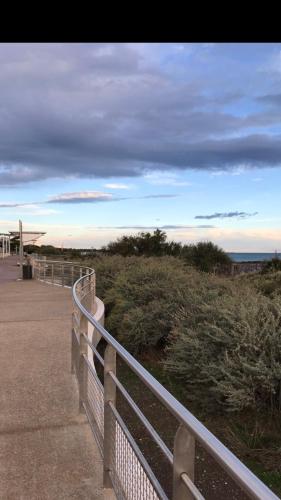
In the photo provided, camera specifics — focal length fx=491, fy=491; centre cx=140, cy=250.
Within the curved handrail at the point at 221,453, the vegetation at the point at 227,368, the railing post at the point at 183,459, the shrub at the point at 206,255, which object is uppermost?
the shrub at the point at 206,255

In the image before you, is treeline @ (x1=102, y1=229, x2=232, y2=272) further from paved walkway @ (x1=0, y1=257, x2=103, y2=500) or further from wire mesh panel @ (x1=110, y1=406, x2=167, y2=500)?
wire mesh panel @ (x1=110, y1=406, x2=167, y2=500)

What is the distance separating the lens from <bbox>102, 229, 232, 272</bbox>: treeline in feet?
95.0

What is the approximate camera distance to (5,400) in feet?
18.4

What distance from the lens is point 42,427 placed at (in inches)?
190

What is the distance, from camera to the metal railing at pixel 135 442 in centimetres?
155

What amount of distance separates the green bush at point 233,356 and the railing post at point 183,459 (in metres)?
4.46

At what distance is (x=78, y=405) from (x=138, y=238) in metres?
29.1

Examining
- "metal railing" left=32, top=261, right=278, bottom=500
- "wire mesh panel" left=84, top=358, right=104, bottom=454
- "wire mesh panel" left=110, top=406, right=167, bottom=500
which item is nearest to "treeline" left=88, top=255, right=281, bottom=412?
"wire mesh panel" left=84, top=358, right=104, bottom=454

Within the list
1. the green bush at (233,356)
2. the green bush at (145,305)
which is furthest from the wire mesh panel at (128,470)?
the green bush at (145,305)

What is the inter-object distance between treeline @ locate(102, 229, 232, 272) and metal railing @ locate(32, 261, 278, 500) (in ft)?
76.5

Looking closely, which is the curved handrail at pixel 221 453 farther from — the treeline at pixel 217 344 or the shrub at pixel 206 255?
the shrub at pixel 206 255

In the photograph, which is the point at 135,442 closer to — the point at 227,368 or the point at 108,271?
the point at 227,368
